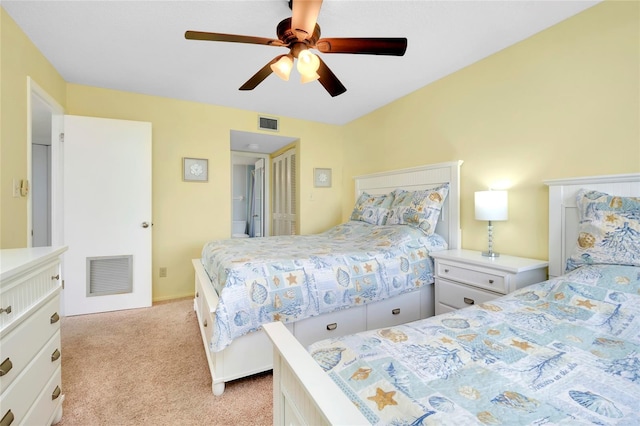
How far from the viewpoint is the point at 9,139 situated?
1962mm

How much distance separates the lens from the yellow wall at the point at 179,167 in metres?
3.22

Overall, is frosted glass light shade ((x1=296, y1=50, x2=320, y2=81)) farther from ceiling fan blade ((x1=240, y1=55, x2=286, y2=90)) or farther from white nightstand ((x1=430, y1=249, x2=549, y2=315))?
white nightstand ((x1=430, y1=249, x2=549, y2=315))

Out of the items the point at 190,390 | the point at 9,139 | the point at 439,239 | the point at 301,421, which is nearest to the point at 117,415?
the point at 190,390

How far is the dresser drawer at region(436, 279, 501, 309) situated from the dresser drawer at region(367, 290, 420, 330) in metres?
0.20

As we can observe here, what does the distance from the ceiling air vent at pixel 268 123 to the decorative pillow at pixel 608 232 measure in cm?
340

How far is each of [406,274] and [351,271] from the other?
0.54 m

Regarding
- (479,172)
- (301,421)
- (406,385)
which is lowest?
(301,421)

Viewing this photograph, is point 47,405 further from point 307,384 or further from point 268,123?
point 268,123

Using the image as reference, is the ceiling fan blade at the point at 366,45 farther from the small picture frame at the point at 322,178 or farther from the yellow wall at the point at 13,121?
the small picture frame at the point at 322,178

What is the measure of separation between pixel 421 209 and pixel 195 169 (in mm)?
2732

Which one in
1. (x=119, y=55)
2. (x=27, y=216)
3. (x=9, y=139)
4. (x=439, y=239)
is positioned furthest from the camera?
(x=439, y=239)

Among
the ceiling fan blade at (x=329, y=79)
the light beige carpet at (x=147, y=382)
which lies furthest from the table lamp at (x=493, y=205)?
the light beige carpet at (x=147, y=382)

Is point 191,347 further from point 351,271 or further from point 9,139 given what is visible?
point 9,139

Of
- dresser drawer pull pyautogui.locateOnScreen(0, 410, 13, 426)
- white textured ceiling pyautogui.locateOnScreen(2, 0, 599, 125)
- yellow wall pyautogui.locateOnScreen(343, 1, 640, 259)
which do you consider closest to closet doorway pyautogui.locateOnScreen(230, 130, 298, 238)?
white textured ceiling pyautogui.locateOnScreen(2, 0, 599, 125)
